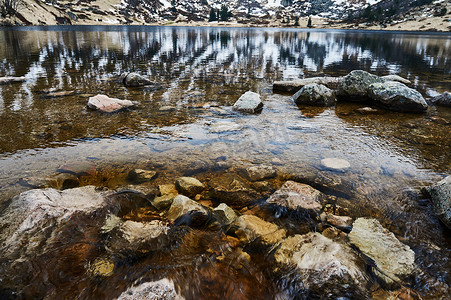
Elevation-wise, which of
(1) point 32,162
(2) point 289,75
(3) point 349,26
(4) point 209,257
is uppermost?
(3) point 349,26

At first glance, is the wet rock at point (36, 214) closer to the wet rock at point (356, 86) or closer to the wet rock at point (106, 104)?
the wet rock at point (106, 104)

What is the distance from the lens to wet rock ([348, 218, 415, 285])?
2.81 meters

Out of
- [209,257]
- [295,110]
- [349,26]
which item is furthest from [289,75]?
[349,26]

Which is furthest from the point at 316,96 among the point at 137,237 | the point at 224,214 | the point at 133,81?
the point at 133,81

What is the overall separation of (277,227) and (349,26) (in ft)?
567

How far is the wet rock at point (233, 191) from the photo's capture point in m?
4.16

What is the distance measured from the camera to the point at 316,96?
9.59 m

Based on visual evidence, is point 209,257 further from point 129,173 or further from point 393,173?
point 393,173

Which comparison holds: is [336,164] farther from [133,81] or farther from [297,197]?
[133,81]

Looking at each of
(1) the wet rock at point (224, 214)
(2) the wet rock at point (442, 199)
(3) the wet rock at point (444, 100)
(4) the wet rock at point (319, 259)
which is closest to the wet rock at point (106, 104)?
(1) the wet rock at point (224, 214)

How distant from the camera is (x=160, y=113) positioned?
830cm

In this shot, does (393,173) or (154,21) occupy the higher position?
(154,21)

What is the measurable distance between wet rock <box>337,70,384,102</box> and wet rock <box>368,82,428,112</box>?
23.5 inches

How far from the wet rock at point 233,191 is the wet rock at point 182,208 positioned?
0.61 m
